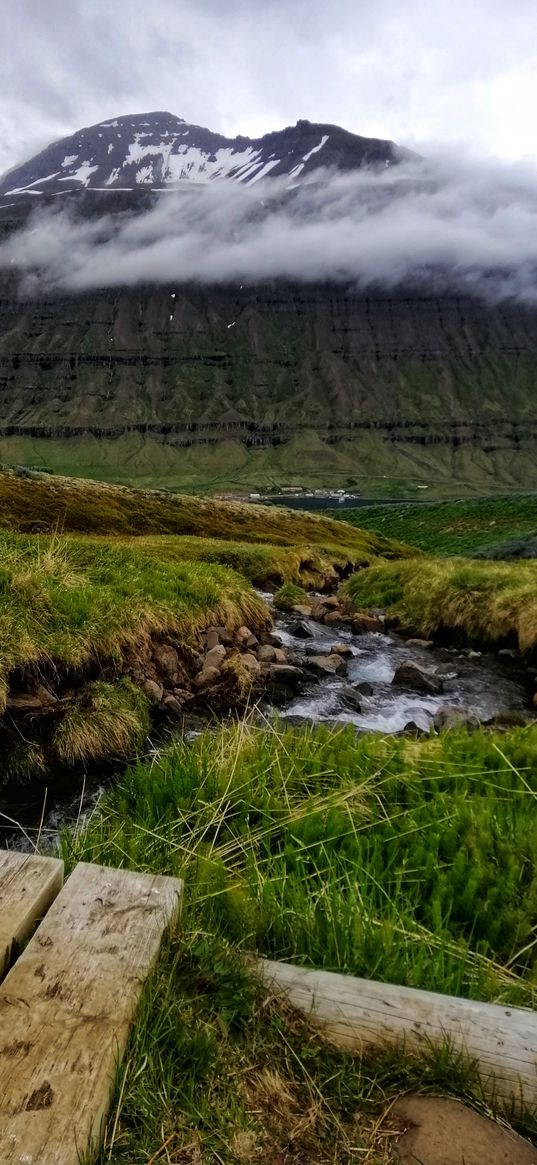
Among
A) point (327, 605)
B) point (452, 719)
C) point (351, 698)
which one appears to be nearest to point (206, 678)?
point (351, 698)

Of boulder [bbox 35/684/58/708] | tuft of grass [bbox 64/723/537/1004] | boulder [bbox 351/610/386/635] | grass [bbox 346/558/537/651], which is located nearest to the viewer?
tuft of grass [bbox 64/723/537/1004]

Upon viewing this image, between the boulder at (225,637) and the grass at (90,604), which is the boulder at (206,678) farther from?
the boulder at (225,637)

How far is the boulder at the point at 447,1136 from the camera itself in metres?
1.84

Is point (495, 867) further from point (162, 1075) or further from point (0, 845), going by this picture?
point (0, 845)

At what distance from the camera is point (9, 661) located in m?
8.93

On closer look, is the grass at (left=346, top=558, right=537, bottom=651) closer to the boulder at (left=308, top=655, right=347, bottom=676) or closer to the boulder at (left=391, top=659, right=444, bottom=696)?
the boulder at (left=391, top=659, right=444, bottom=696)

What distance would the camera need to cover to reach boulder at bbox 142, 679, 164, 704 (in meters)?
10.2

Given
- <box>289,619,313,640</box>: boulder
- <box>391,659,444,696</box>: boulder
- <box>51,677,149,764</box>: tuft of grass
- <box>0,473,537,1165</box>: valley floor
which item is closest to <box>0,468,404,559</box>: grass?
<box>289,619,313,640</box>: boulder

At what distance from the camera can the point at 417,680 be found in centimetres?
1322

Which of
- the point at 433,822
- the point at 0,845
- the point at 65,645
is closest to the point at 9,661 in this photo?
the point at 65,645

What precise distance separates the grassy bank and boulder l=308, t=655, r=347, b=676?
26.7 feet

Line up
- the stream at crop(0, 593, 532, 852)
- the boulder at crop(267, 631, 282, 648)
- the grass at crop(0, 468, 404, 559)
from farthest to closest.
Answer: the grass at crop(0, 468, 404, 559) → the boulder at crop(267, 631, 282, 648) → the stream at crop(0, 593, 532, 852)

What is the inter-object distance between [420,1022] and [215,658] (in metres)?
10.2

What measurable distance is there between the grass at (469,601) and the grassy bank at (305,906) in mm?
11265
